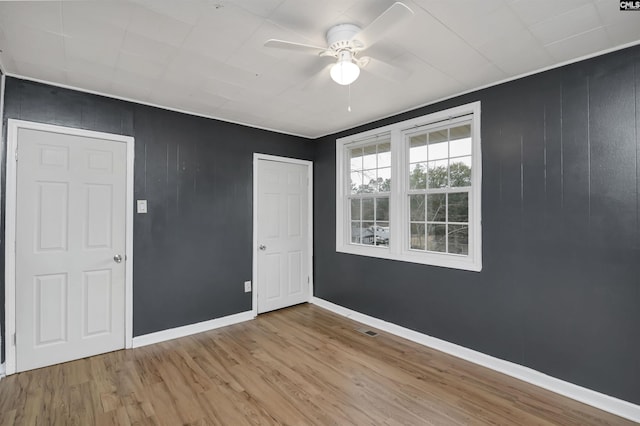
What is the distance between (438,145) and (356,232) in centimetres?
153

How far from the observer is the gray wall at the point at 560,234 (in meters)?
2.08

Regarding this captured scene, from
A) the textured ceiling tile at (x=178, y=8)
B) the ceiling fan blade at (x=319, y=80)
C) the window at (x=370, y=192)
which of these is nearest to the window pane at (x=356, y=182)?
the window at (x=370, y=192)

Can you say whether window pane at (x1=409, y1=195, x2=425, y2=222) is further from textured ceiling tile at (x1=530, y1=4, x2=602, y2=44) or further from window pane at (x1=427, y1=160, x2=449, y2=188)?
textured ceiling tile at (x1=530, y1=4, x2=602, y2=44)

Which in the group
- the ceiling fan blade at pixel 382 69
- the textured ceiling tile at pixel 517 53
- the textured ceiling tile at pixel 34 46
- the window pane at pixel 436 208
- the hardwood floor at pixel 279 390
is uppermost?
the textured ceiling tile at pixel 34 46

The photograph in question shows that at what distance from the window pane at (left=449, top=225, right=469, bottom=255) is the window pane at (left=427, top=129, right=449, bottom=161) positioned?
0.73 meters

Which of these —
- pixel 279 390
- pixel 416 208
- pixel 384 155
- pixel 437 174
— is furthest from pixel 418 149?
pixel 279 390

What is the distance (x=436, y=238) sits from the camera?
10.5 ft

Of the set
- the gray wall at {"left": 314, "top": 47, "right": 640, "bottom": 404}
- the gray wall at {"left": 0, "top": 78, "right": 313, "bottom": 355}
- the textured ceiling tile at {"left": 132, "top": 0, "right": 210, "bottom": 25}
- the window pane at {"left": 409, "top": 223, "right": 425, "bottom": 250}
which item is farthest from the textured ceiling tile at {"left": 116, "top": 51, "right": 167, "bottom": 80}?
the window pane at {"left": 409, "top": 223, "right": 425, "bottom": 250}

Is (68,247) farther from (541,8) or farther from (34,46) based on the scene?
(541,8)

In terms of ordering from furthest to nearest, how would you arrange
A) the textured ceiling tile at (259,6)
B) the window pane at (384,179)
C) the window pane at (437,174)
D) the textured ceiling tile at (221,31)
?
the window pane at (384,179) < the window pane at (437,174) < the textured ceiling tile at (221,31) < the textured ceiling tile at (259,6)

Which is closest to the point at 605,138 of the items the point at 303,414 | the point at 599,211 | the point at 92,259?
the point at 599,211

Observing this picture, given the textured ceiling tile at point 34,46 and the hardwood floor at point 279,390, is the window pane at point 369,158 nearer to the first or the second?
the hardwood floor at point 279,390

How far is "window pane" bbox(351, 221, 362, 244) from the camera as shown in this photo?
13.4ft

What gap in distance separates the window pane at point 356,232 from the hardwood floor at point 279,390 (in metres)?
1.34
